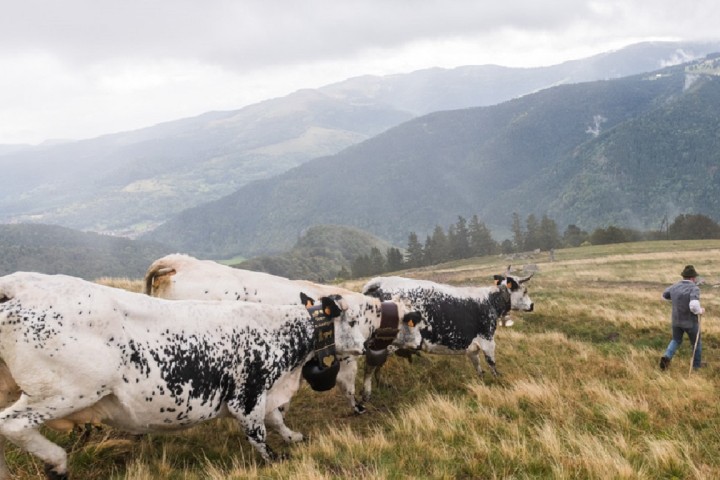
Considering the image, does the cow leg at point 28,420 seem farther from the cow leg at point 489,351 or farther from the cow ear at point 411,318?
the cow leg at point 489,351

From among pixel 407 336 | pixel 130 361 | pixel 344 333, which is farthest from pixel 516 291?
pixel 130 361

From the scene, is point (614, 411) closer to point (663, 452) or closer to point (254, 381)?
point (663, 452)

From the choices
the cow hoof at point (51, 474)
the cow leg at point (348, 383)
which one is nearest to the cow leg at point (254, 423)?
the cow hoof at point (51, 474)

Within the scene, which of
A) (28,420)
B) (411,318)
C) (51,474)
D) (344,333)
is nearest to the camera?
(28,420)

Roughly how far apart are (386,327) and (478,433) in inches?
117

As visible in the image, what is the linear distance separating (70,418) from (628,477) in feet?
20.1

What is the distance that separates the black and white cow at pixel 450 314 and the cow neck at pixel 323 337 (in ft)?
10.7

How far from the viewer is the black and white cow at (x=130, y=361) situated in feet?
16.7

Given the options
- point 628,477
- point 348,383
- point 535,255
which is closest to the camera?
point 628,477

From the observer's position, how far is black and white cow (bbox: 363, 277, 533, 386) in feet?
35.9

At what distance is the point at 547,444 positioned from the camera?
19.3 ft

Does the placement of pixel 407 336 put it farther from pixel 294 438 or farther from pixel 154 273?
pixel 154 273

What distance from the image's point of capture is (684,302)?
1145cm

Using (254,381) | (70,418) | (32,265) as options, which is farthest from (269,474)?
(32,265)
